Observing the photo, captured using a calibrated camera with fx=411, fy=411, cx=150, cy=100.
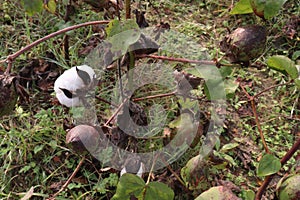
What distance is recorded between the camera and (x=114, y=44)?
0.99 metres

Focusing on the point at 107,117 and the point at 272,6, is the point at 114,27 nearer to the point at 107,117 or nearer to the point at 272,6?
the point at 272,6

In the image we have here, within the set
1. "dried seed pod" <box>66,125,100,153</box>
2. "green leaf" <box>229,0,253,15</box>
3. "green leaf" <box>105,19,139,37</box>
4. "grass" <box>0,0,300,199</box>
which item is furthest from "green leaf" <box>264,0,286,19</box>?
"dried seed pod" <box>66,125,100,153</box>

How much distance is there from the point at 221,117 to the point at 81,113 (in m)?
0.54

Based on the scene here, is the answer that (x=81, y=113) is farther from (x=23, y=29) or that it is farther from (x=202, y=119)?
(x=23, y=29)

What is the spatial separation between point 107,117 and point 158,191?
485 mm

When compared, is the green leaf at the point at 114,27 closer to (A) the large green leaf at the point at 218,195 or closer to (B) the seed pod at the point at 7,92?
(B) the seed pod at the point at 7,92

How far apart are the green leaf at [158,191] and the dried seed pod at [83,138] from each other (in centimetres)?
19

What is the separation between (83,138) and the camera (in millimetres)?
1089

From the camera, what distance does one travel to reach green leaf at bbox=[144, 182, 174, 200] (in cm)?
105

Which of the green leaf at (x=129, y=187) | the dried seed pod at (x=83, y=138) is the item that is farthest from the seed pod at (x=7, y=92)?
the green leaf at (x=129, y=187)

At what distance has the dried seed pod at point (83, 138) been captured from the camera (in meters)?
1.09

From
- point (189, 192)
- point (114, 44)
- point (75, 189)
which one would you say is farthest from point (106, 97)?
point (114, 44)

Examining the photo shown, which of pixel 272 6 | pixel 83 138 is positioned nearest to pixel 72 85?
pixel 83 138

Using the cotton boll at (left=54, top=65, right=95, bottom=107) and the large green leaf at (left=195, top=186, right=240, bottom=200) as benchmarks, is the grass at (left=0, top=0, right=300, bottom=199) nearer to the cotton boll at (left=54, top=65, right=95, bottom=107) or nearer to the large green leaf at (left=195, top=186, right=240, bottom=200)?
the cotton boll at (left=54, top=65, right=95, bottom=107)
